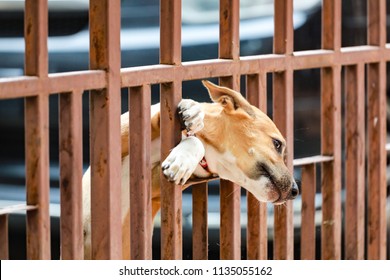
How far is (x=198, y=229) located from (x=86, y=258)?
466mm

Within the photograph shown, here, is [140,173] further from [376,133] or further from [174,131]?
[376,133]

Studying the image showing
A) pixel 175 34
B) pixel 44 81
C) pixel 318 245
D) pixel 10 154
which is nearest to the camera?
pixel 44 81

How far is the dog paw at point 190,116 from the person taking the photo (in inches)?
199

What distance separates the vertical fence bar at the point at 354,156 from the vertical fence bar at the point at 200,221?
116 cm

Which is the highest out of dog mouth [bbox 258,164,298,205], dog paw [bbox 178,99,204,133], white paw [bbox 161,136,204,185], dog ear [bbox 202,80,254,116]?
dog ear [bbox 202,80,254,116]

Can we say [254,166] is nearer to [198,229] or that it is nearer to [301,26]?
[198,229]

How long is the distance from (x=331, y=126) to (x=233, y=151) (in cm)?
95

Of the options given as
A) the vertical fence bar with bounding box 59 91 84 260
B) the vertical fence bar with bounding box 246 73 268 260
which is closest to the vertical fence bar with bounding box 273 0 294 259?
the vertical fence bar with bounding box 246 73 268 260

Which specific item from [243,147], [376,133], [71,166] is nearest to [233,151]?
[243,147]

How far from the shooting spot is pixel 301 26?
6.90 meters

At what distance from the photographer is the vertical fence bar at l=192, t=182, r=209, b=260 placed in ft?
17.5

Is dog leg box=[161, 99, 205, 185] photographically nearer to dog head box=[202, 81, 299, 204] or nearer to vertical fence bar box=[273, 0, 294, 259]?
dog head box=[202, 81, 299, 204]

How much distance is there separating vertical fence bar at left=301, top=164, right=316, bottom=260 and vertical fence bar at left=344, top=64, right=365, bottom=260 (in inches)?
13.4

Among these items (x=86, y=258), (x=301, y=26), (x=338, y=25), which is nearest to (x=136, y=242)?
(x=86, y=258)
